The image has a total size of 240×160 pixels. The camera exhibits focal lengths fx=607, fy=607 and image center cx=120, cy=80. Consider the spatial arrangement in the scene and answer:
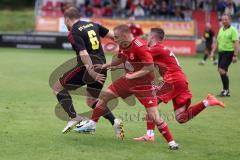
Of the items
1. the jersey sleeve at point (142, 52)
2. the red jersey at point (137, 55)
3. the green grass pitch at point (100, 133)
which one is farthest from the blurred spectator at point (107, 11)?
the jersey sleeve at point (142, 52)

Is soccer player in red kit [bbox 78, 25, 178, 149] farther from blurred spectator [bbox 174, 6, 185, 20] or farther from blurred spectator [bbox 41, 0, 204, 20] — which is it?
blurred spectator [bbox 41, 0, 204, 20]

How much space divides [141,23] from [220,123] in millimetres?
20141

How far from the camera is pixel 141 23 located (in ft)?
102

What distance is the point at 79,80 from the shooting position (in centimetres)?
993

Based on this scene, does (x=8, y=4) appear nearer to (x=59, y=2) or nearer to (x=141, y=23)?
(x=59, y=2)

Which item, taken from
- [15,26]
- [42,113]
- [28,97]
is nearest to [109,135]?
[42,113]

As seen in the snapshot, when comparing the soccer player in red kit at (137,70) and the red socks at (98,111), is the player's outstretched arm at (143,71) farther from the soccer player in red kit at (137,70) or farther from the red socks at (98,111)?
the red socks at (98,111)

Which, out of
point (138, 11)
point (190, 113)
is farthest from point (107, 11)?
point (190, 113)

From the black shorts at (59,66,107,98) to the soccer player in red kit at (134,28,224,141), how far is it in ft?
3.17

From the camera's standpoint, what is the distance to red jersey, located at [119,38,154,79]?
8625mm

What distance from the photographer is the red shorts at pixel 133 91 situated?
880 centimetres

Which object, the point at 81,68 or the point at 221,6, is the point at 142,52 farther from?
the point at 221,6

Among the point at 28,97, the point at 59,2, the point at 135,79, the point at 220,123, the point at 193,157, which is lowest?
the point at 59,2

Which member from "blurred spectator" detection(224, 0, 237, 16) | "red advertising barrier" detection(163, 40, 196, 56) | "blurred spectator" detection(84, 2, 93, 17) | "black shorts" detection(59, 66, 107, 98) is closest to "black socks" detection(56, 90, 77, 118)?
"black shorts" detection(59, 66, 107, 98)
